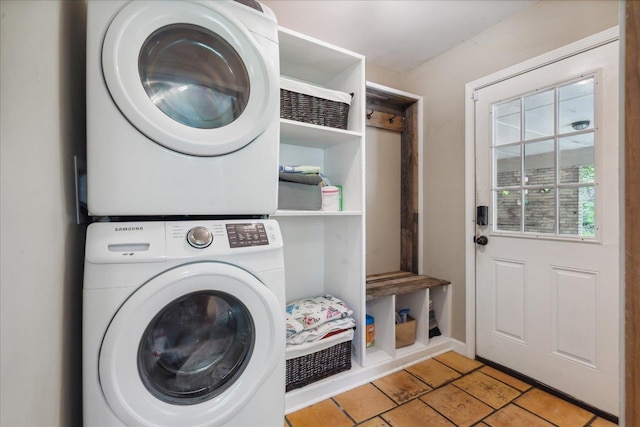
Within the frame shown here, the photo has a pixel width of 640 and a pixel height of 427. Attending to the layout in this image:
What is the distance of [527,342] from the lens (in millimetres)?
1724

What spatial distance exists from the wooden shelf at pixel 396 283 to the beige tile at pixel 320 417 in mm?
616

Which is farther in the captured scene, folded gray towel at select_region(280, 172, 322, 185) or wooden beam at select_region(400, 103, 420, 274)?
wooden beam at select_region(400, 103, 420, 274)

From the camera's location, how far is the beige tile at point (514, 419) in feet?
4.51

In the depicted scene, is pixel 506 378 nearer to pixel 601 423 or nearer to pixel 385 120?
pixel 601 423

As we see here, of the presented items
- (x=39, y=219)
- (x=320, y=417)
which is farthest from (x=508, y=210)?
(x=39, y=219)

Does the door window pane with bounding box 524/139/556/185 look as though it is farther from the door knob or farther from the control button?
the control button

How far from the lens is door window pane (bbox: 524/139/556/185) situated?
5.35ft

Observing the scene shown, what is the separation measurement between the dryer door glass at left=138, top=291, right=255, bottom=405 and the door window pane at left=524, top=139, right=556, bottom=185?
1795 millimetres

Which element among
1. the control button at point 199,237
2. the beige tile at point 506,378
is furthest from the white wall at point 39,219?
the beige tile at point 506,378

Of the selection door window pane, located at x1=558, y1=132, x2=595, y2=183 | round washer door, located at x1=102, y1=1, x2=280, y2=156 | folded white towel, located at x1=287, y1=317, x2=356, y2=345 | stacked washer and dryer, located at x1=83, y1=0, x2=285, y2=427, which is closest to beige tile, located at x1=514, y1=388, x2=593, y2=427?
folded white towel, located at x1=287, y1=317, x2=356, y2=345

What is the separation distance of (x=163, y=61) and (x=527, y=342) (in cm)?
236

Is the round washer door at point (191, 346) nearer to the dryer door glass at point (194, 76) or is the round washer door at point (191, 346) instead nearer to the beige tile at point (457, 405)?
the dryer door glass at point (194, 76)

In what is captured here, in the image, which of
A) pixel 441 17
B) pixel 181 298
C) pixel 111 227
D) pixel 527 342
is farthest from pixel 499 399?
pixel 441 17

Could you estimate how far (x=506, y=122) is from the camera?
185cm
